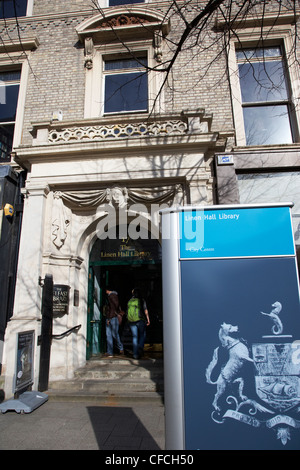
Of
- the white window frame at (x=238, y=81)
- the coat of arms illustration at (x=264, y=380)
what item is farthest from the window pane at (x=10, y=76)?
the coat of arms illustration at (x=264, y=380)

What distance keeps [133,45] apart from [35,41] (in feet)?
9.72

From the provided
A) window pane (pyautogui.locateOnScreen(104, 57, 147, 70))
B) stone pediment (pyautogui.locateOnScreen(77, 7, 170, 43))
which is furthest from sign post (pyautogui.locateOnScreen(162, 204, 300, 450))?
stone pediment (pyautogui.locateOnScreen(77, 7, 170, 43))

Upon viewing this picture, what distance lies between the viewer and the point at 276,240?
7.25 ft

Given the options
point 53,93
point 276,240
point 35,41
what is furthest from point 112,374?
point 35,41

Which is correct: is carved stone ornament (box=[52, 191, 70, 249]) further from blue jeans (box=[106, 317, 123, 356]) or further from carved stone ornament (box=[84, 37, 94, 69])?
carved stone ornament (box=[84, 37, 94, 69])

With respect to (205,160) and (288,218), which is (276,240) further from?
(205,160)

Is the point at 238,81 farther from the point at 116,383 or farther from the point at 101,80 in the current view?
the point at 116,383

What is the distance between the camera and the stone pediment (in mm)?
7988

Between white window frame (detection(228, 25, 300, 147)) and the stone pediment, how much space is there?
7.20 feet

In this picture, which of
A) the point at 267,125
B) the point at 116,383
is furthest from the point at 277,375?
the point at 267,125

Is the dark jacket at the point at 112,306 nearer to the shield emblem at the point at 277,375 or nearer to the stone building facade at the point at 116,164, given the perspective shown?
the stone building facade at the point at 116,164

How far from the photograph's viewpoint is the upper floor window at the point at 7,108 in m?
8.12

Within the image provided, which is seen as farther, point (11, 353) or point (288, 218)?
point (11, 353)

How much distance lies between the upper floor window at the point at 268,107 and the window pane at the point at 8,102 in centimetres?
657
